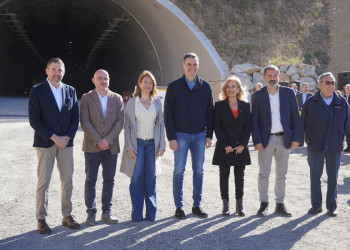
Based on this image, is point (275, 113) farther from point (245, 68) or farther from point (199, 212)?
point (245, 68)

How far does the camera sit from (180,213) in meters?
5.75

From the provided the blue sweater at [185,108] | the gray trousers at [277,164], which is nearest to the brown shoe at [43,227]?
the blue sweater at [185,108]

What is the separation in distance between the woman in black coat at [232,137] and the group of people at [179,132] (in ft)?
0.04

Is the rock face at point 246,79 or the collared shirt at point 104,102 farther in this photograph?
the rock face at point 246,79

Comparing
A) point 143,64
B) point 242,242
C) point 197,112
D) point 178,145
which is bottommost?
point 242,242

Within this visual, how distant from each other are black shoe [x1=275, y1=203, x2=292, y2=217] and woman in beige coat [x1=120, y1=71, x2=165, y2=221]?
1.62m

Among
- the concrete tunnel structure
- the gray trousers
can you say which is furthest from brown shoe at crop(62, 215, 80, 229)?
the concrete tunnel structure

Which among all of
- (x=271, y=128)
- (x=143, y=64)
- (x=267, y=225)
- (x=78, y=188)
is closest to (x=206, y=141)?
(x=271, y=128)

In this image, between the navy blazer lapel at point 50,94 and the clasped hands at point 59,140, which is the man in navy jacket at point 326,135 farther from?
the navy blazer lapel at point 50,94

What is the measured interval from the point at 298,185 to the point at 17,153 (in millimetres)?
6066

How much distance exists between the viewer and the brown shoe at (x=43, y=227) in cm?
508

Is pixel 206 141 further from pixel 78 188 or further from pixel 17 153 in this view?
pixel 17 153

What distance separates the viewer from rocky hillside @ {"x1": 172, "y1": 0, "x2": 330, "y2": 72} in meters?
19.5

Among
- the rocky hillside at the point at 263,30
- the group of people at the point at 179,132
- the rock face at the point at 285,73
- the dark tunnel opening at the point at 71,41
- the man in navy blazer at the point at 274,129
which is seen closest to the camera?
the group of people at the point at 179,132
